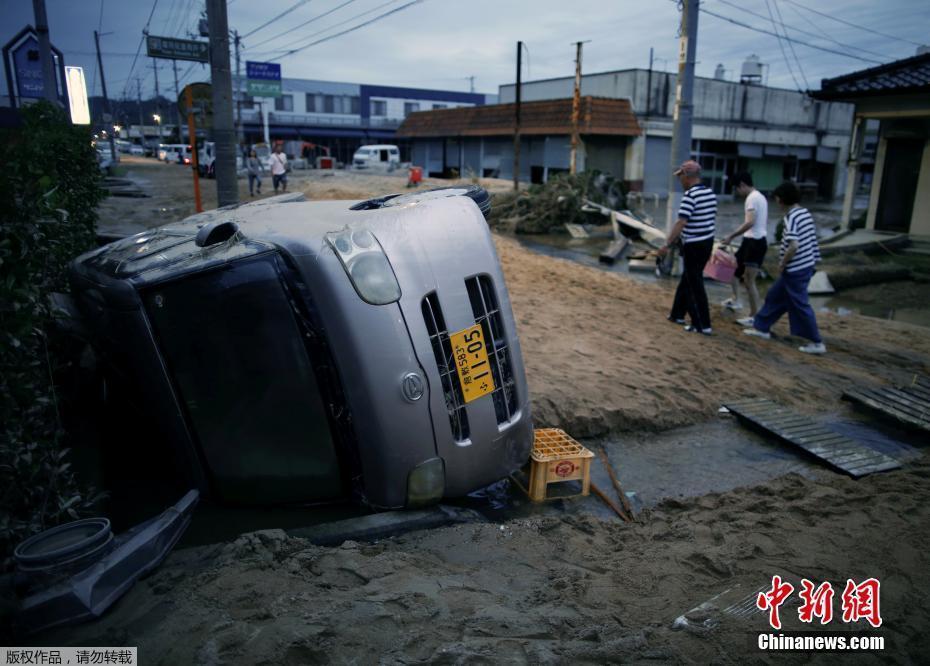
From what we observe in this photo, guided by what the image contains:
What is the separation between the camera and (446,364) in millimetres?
3166

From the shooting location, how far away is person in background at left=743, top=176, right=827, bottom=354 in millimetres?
6652

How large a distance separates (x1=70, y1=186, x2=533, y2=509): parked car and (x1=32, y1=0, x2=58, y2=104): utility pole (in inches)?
463

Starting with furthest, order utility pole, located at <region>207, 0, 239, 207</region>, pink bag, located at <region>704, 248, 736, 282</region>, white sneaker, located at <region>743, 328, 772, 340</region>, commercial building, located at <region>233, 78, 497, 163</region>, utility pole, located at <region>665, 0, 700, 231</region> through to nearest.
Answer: commercial building, located at <region>233, 78, 497, 163</region> → utility pole, located at <region>665, 0, 700, 231</region> → utility pole, located at <region>207, 0, 239, 207</region> → pink bag, located at <region>704, 248, 736, 282</region> → white sneaker, located at <region>743, 328, 772, 340</region>

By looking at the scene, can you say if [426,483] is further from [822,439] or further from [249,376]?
[822,439]

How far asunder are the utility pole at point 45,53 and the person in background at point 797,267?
42.7 feet

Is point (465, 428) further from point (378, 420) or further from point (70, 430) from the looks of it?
point (70, 430)

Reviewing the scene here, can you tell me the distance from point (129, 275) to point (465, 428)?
1.97 metres

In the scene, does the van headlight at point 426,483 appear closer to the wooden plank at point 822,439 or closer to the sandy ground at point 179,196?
the wooden plank at point 822,439

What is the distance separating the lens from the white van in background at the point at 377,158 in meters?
39.3

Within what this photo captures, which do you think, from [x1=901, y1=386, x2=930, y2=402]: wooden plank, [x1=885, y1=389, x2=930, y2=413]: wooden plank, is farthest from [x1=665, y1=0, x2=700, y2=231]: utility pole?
[x1=885, y1=389, x2=930, y2=413]: wooden plank

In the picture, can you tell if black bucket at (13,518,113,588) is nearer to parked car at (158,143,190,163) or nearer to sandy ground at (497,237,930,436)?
sandy ground at (497,237,930,436)

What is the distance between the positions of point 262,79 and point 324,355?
43.0m

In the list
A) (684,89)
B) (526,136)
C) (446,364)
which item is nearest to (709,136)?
(526,136)

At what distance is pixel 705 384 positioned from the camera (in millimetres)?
5648
